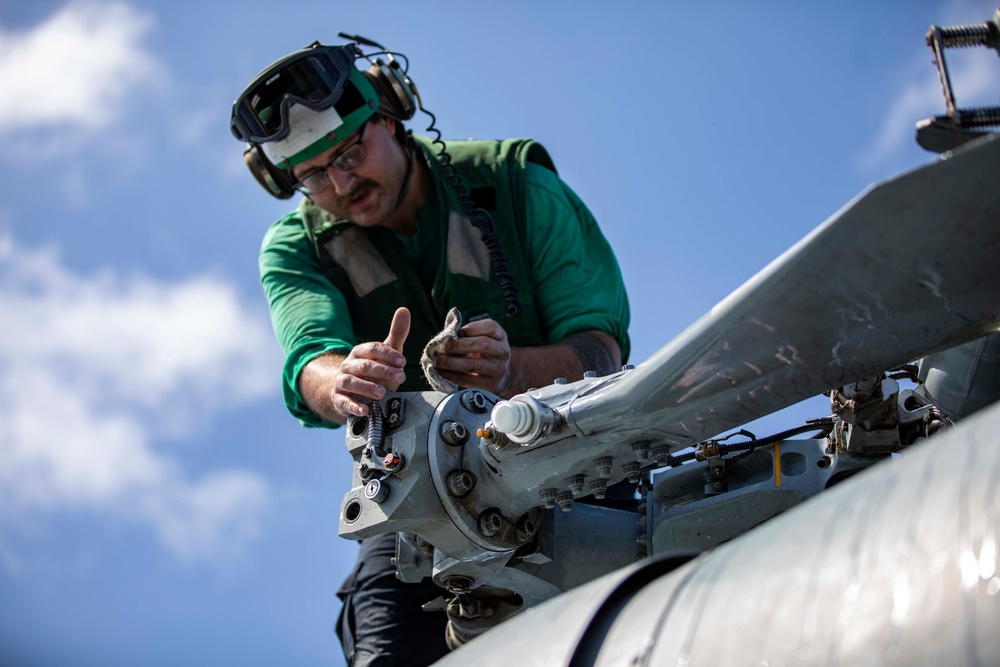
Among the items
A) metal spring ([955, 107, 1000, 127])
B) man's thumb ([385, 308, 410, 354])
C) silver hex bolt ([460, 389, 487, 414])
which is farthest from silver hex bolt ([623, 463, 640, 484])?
metal spring ([955, 107, 1000, 127])

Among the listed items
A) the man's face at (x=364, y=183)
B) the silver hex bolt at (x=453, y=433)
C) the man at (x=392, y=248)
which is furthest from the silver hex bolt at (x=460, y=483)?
the man's face at (x=364, y=183)

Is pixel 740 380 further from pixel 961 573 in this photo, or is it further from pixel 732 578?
pixel 961 573

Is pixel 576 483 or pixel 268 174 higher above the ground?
pixel 268 174

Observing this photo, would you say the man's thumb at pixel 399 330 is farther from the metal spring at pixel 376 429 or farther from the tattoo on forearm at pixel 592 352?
the tattoo on forearm at pixel 592 352

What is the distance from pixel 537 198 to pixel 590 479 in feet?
9.68

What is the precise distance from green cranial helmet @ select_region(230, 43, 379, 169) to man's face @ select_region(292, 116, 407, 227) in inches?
3.3

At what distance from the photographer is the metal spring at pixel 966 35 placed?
2523mm

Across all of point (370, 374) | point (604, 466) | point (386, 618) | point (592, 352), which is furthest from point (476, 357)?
point (386, 618)

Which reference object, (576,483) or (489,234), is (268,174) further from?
(576,483)

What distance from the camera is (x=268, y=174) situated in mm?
6492

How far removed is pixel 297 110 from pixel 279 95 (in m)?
0.13

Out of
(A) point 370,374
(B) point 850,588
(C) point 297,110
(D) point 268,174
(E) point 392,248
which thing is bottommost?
(B) point 850,588

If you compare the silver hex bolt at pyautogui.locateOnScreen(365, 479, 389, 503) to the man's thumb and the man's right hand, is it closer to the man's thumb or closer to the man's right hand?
the man's right hand

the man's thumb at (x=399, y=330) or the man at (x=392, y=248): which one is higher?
the man at (x=392, y=248)
